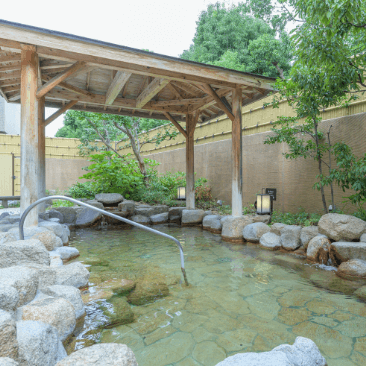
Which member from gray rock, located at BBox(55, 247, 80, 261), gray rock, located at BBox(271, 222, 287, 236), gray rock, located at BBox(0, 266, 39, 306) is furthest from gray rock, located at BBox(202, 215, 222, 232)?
gray rock, located at BBox(0, 266, 39, 306)

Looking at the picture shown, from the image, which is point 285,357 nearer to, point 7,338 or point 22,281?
point 7,338

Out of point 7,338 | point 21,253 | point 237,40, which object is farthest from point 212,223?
point 237,40

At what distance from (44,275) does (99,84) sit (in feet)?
17.7

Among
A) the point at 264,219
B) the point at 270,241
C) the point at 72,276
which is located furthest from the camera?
the point at 264,219

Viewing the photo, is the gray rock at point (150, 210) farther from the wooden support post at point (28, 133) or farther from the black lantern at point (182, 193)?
the wooden support post at point (28, 133)

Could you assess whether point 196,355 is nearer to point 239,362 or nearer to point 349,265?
point 239,362

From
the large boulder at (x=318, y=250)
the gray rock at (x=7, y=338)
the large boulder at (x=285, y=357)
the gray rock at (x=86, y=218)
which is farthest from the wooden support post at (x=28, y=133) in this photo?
the large boulder at (x=318, y=250)

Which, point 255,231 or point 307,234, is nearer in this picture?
point 307,234

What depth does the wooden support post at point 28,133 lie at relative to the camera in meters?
4.07

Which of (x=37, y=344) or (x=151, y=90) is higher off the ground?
(x=151, y=90)

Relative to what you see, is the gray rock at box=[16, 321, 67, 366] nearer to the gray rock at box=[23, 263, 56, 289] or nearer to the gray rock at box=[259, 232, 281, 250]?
the gray rock at box=[23, 263, 56, 289]

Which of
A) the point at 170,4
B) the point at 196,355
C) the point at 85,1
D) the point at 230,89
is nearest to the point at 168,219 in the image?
the point at 230,89

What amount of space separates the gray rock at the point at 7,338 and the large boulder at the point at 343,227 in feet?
13.7

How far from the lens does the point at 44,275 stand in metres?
2.47
